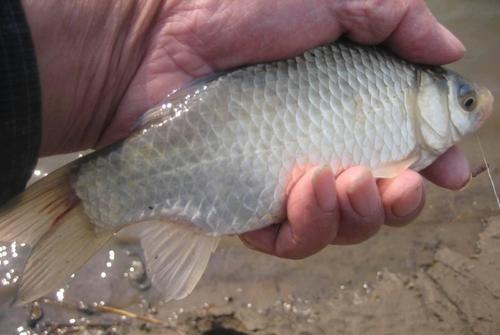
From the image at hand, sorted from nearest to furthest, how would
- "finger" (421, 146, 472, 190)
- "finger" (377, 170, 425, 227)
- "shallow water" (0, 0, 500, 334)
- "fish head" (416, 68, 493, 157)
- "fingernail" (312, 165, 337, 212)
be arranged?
"fingernail" (312, 165, 337, 212) < "finger" (377, 170, 425, 227) < "fish head" (416, 68, 493, 157) < "finger" (421, 146, 472, 190) < "shallow water" (0, 0, 500, 334)

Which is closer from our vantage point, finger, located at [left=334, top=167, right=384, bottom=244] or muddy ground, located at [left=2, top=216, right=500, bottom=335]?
finger, located at [left=334, top=167, right=384, bottom=244]

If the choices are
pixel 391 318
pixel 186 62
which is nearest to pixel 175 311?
pixel 391 318

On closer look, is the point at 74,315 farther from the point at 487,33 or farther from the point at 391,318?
the point at 487,33

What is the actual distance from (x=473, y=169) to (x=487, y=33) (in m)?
1.89

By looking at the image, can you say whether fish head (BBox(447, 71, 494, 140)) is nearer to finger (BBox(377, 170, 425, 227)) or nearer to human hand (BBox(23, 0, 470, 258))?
human hand (BBox(23, 0, 470, 258))

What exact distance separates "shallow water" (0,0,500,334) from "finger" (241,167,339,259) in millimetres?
989

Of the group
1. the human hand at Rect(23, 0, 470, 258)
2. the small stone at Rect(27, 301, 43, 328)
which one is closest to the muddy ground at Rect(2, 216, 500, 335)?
the small stone at Rect(27, 301, 43, 328)

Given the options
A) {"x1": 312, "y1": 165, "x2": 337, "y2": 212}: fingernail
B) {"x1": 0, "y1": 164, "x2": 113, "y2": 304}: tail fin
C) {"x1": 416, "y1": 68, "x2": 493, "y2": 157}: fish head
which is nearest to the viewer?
{"x1": 0, "y1": 164, "x2": 113, "y2": 304}: tail fin

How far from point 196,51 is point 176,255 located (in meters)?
0.72

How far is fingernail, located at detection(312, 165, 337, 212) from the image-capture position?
2.01 meters

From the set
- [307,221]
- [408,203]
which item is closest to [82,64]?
[307,221]

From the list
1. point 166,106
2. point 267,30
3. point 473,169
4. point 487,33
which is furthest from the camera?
point 487,33

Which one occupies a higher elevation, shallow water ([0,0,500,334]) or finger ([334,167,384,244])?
finger ([334,167,384,244])

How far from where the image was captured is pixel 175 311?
3.23m
